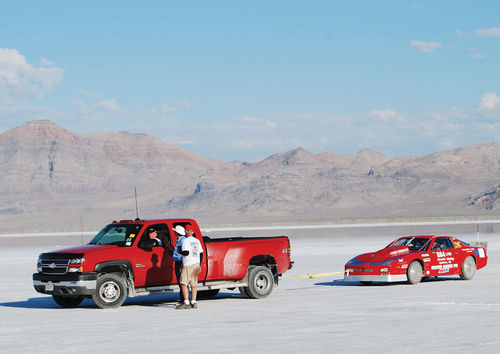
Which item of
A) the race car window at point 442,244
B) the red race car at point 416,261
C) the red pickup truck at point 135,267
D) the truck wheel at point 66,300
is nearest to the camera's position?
the red pickup truck at point 135,267

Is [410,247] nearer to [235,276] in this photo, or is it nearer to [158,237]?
[235,276]

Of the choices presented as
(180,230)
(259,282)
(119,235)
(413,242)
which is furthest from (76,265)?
(413,242)

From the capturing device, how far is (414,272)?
22938 mm

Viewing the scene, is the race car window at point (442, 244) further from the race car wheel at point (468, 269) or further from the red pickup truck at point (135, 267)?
the red pickup truck at point (135, 267)

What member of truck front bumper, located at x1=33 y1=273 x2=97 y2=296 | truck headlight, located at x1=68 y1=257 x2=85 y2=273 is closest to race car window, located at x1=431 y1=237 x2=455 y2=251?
truck front bumper, located at x1=33 y1=273 x2=97 y2=296

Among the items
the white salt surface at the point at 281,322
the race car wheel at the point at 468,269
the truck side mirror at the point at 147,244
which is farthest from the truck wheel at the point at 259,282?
the race car wheel at the point at 468,269

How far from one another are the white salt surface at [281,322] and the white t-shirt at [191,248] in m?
1.03

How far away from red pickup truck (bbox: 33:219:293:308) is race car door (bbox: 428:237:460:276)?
18.0 ft

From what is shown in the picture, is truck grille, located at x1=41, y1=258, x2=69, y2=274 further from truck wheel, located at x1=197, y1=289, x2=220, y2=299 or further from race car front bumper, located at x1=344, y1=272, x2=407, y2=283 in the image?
race car front bumper, located at x1=344, y1=272, x2=407, y2=283

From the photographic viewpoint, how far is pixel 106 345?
12.8m

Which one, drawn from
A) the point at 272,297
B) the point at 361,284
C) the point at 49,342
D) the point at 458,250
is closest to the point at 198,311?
the point at 272,297

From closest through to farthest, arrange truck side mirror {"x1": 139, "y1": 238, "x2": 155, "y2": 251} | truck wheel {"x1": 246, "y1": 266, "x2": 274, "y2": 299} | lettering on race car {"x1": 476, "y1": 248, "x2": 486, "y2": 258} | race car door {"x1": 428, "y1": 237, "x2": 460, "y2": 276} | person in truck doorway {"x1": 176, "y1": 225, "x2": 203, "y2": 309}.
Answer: person in truck doorway {"x1": 176, "y1": 225, "x2": 203, "y2": 309}
truck side mirror {"x1": 139, "y1": 238, "x2": 155, "y2": 251}
truck wheel {"x1": 246, "y1": 266, "x2": 274, "y2": 299}
race car door {"x1": 428, "y1": 237, "x2": 460, "y2": 276}
lettering on race car {"x1": 476, "y1": 248, "x2": 486, "y2": 258}

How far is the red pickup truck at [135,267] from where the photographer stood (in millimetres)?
17906

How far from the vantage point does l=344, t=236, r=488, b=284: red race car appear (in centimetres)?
2270
